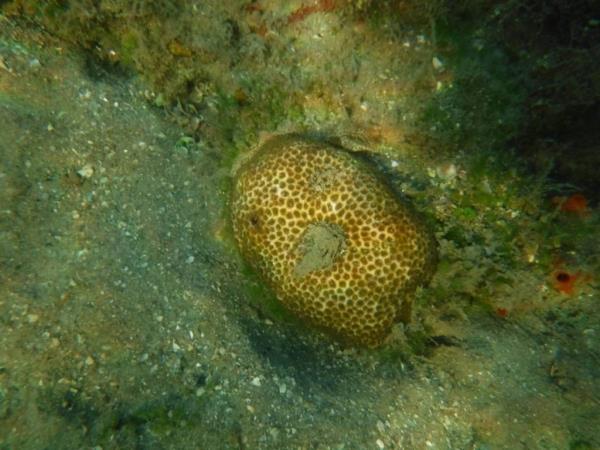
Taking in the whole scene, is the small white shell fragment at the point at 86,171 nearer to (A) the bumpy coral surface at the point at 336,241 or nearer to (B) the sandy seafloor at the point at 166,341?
(B) the sandy seafloor at the point at 166,341

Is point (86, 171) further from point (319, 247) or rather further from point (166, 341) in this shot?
point (319, 247)

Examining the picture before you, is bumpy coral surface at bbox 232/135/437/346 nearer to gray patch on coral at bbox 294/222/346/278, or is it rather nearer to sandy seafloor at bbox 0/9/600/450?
gray patch on coral at bbox 294/222/346/278

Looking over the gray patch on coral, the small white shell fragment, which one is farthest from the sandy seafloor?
the gray patch on coral

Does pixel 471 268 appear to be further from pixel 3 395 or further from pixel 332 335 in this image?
pixel 3 395

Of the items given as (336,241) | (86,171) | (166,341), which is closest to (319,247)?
(336,241)

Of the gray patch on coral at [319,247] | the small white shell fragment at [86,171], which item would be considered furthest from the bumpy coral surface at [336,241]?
the small white shell fragment at [86,171]
